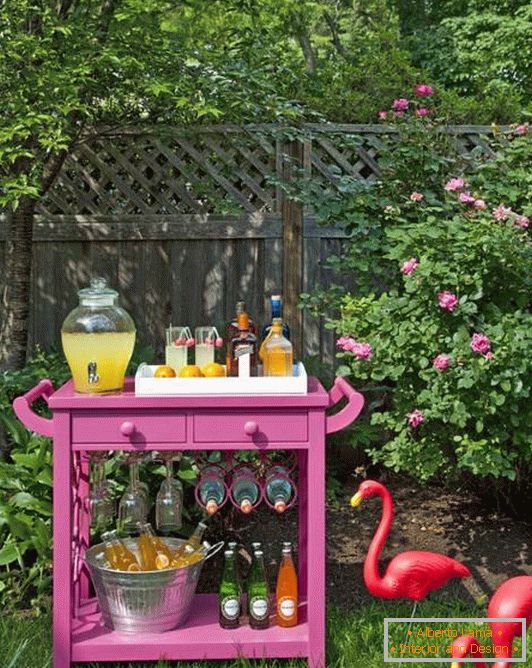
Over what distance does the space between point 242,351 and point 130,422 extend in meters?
0.40

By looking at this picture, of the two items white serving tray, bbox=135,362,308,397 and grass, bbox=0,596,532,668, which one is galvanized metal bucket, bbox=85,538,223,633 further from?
white serving tray, bbox=135,362,308,397

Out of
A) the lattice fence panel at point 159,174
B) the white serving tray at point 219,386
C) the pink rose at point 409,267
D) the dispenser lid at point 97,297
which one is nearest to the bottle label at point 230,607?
the white serving tray at point 219,386

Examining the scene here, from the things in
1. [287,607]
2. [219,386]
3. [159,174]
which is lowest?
[287,607]

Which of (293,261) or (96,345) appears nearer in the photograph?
(96,345)

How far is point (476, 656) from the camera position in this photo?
297cm

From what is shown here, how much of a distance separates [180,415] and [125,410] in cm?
16

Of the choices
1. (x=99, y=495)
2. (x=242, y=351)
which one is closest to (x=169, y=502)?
(x=99, y=495)

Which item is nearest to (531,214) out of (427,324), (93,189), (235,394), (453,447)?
(427,324)

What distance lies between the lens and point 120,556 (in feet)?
10.1

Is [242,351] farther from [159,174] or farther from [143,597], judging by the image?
[159,174]

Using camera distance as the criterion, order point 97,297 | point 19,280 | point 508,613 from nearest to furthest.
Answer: point 508,613 → point 97,297 → point 19,280

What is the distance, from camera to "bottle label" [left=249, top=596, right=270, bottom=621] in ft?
Result: 9.86

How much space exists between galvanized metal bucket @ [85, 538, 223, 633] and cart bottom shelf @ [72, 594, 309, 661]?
35 millimetres

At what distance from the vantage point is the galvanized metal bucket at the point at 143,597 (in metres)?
2.95
